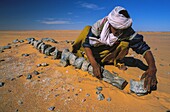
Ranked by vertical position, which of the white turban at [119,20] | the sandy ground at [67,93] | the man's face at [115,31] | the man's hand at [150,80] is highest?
the white turban at [119,20]

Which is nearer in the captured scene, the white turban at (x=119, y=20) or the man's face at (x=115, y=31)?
the white turban at (x=119, y=20)

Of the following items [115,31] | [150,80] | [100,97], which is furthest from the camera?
[115,31]

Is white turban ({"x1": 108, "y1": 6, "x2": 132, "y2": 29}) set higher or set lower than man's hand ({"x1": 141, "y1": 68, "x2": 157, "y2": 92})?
higher

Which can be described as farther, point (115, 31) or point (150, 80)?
point (115, 31)

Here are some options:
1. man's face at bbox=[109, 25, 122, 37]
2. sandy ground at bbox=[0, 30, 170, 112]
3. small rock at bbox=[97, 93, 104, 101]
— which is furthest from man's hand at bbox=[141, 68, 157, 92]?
man's face at bbox=[109, 25, 122, 37]

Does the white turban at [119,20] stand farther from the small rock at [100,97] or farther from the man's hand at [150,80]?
the small rock at [100,97]

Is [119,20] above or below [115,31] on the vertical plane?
above

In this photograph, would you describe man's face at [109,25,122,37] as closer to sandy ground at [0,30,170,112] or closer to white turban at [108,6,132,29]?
white turban at [108,6,132,29]

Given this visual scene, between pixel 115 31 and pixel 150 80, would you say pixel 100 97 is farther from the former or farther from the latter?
pixel 115 31

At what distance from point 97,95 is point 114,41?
130 centimetres

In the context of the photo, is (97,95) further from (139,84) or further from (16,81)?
(16,81)

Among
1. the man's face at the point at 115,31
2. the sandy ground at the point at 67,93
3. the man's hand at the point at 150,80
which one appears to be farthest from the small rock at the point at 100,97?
the man's face at the point at 115,31

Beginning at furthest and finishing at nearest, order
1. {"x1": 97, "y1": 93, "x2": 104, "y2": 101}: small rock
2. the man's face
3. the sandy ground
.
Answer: the man's face → {"x1": 97, "y1": 93, "x2": 104, "y2": 101}: small rock → the sandy ground

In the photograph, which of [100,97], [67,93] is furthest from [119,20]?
[67,93]
